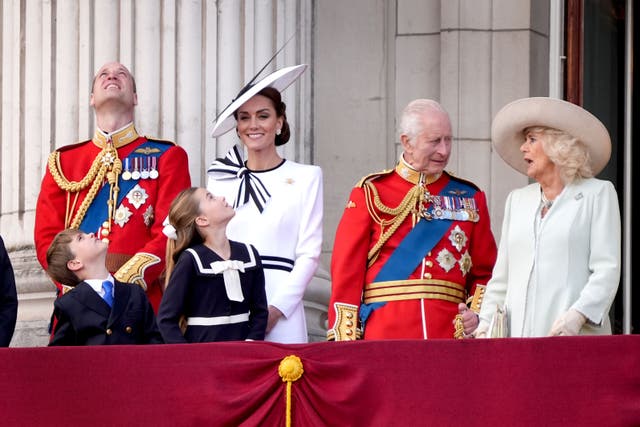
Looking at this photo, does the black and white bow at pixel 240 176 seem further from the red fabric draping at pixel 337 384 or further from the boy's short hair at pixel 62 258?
the red fabric draping at pixel 337 384

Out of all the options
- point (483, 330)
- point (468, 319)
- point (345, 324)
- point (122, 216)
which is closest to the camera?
point (483, 330)

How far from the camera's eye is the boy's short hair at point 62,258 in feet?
28.6

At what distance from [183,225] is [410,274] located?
1.01 meters

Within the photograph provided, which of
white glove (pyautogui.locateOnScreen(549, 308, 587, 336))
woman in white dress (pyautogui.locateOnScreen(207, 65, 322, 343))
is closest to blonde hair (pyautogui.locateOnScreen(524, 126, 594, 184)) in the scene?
white glove (pyautogui.locateOnScreen(549, 308, 587, 336))

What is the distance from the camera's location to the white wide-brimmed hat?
9469 millimetres

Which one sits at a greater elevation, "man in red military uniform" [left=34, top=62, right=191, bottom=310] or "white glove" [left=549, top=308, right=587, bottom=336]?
"man in red military uniform" [left=34, top=62, right=191, bottom=310]

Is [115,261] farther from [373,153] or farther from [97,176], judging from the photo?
[373,153]

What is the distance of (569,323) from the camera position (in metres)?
8.25

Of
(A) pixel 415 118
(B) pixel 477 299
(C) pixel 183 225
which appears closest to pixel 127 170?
(C) pixel 183 225

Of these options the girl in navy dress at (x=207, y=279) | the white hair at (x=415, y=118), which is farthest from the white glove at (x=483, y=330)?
the white hair at (x=415, y=118)

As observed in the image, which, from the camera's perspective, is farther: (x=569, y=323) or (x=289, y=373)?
(x=569, y=323)

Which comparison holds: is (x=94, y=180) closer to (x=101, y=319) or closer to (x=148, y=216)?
(x=148, y=216)

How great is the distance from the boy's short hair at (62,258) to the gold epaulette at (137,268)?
407 mm

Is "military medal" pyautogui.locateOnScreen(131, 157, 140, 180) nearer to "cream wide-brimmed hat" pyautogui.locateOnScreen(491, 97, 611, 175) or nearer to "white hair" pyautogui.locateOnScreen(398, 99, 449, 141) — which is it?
"white hair" pyautogui.locateOnScreen(398, 99, 449, 141)
